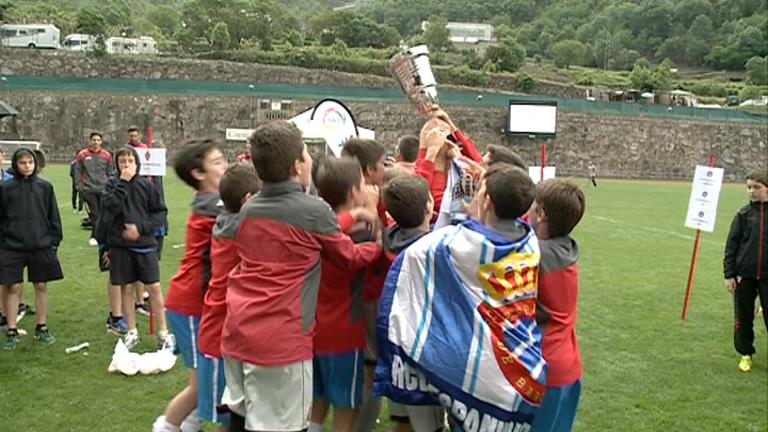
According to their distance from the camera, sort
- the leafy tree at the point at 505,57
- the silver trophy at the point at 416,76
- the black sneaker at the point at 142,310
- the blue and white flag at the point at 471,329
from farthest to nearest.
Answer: the leafy tree at the point at 505,57 < the black sneaker at the point at 142,310 < the silver trophy at the point at 416,76 < the blue and white flag at the point at 471,329

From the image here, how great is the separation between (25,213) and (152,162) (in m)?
2.00

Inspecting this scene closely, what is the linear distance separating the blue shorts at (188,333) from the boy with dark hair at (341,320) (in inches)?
38.6

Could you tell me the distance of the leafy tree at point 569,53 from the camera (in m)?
117

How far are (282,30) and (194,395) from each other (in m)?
83.8

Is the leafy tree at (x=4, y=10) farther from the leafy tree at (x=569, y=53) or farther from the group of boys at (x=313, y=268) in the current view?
the leafy tree at (x=569, y=53)

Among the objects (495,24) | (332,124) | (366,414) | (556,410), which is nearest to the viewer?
(556,410)

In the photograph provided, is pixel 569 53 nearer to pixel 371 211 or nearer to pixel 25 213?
pixel 25 213

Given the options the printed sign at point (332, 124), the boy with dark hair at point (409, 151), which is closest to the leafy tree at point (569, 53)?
the printed sign at point (332, 124)

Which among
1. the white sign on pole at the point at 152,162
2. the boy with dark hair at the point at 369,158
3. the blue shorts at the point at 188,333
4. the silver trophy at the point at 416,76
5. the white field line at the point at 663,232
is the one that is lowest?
the white field line at the point at 663,232

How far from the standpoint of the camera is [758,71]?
317 ft

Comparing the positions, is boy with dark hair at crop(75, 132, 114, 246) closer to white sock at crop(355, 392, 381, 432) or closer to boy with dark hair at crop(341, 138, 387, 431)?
boy with dark hair at crop(341, 138, 387, 431)

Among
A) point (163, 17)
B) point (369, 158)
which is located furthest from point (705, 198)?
point (163, 17)

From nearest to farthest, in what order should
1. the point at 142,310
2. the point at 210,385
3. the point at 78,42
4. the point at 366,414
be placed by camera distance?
the point at 210,385, the point at 366,414, the point at 142,310, the point at 78,42

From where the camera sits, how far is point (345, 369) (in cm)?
431
